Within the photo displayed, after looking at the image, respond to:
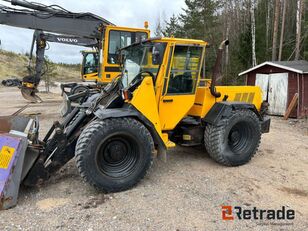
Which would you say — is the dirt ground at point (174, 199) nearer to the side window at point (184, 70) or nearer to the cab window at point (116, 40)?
the side window at point (184, 70)

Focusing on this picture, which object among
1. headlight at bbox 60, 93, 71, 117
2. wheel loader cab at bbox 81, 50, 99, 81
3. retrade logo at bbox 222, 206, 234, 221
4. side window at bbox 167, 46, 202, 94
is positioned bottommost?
retrade logo at bbox 222, 206, 234, 221

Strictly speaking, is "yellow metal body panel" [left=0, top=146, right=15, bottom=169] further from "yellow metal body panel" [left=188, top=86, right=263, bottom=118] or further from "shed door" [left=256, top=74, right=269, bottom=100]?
"shed door" [left=256, top=74, right=269, bottom=100]

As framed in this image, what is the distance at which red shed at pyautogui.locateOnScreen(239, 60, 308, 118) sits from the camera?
36.3 feet

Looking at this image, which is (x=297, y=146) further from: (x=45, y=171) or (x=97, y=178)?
(x=45, y=171)

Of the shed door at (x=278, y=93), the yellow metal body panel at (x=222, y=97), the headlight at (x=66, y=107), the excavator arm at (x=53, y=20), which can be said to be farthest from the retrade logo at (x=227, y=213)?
the shed door at (x=278, y=93)

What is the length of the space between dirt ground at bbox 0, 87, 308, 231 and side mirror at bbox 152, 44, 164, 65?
→ 1866 mm

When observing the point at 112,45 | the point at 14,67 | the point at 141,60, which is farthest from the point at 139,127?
the point at 14,67

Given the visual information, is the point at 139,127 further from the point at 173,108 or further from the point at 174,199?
the point at 174,199

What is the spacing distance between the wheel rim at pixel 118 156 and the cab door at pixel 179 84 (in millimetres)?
785

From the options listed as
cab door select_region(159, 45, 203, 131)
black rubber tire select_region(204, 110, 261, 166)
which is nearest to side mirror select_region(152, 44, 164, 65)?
cab door select_region(159, 45, 203, 131)

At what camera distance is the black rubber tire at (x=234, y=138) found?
477 centimetres

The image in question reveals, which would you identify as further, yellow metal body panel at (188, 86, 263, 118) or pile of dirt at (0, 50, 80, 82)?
pile of dirt at (0, 50, 80, 82)

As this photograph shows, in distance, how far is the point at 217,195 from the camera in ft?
12.8

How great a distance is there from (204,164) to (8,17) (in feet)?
23.9
